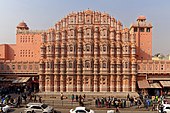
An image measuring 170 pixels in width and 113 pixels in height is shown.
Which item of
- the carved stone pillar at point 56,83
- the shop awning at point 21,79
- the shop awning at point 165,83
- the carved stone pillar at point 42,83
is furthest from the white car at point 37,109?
the shop awning at point 165,83

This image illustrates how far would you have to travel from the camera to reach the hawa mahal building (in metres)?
38.3

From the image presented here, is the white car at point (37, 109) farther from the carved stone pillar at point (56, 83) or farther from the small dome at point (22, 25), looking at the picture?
the small dome at point (22, 25)

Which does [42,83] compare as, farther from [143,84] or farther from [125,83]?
[143,84]

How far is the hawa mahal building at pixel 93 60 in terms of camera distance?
38312mm

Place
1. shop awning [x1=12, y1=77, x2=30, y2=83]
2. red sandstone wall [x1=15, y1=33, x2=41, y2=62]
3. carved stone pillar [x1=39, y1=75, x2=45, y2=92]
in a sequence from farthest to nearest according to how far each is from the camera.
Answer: red sandstone wall [x1=15, y1=33, x2=41, y2=62] < shop awning [x1=12, y1=77, x2=30, y2=83] < carved stone pillar [x1=39, y1=75, x2=45, y2=92]

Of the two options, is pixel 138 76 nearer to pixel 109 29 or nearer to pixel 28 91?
pixel 109 29

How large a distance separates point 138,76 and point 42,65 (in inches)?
665

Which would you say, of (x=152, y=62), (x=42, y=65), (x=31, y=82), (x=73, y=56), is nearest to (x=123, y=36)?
(x=152, y=62)

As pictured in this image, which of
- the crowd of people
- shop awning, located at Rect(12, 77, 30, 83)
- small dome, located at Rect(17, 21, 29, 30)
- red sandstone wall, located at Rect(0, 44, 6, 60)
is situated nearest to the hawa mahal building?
shop awning, located at Rect(12, 77, 30, 83)

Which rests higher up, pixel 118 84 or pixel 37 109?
pixel 118 84

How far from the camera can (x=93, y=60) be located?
38.6 metres

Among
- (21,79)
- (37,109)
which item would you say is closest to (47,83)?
(21,79)

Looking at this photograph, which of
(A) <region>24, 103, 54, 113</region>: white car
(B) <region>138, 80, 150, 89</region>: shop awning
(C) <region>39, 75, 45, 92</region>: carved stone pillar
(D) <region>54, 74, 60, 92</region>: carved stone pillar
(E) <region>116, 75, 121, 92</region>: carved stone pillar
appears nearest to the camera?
Answer: (A) <region>24, 103, 54, 113</region>: white car

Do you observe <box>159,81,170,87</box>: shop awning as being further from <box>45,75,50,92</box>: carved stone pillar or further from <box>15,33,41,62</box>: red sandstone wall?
<box>15,33,41,62</box>: red sandstone wall
